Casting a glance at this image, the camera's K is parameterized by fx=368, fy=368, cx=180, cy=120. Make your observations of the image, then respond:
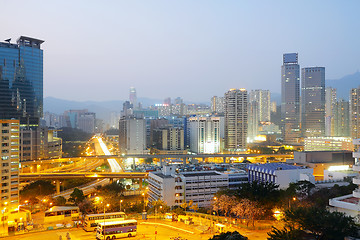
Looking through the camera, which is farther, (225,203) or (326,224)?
(225,203)

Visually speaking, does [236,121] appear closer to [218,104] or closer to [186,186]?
[186,186]

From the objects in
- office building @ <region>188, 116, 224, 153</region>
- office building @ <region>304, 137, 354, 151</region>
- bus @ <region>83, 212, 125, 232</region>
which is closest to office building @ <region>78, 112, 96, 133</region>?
office building @ <region>188, 116, 224, 153</region>

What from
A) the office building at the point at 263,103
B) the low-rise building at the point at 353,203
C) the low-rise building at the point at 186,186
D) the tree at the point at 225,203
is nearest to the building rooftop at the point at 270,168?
the low-rise building at the point at 186,186

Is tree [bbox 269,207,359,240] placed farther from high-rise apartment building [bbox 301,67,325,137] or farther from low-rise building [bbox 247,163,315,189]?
high-rise apartment building [bbox 301,67,325,137]

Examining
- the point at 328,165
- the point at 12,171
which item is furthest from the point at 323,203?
the point at 328,165

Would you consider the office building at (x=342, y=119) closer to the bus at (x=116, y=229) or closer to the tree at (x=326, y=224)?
the tree at (x=326, y=224)

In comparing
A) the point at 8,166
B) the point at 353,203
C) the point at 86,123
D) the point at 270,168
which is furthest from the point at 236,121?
the point at 86,123
